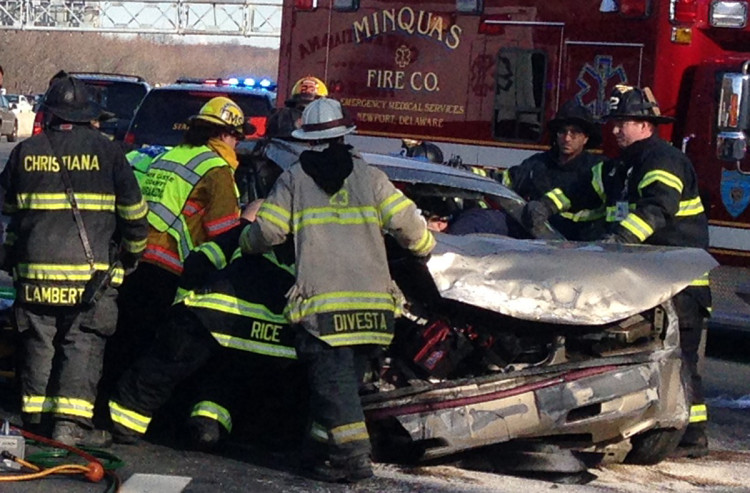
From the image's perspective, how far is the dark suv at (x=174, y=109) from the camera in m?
13.0

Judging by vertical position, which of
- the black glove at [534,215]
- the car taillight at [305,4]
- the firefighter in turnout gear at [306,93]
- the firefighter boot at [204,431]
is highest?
the car taillight at [305,4]

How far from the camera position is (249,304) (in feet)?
19.9

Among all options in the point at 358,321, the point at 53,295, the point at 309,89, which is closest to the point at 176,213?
the point at 53,295

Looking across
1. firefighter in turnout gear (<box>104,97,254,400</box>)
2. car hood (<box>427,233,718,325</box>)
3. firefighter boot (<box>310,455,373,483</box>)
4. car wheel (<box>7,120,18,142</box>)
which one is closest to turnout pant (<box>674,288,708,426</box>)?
car hood (<box>427,233,718,325</box>)

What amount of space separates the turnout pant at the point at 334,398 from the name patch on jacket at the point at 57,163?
121 cm

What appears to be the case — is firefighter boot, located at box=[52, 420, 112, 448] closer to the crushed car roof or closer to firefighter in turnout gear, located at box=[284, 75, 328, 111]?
the crushed car roof

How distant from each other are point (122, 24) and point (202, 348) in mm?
50026

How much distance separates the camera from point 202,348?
6.16 m

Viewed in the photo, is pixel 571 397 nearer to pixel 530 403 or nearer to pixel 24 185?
pixel 530 403

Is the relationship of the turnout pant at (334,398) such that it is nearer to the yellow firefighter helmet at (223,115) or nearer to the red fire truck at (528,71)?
the yellow firefighter helmet at (223,115)

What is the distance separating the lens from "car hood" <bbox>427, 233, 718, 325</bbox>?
19.1 feet

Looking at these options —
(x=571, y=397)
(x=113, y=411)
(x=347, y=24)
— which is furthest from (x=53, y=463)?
(x=347, y=24)

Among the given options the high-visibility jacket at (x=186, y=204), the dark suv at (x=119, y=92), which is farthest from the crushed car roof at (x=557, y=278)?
the dark suv at (x=119, y=92)

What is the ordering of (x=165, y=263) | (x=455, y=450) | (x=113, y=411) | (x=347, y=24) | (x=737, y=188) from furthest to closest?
(x=347, y=24) → (x=737, y=188) → (x=165, y=263) → (x=113, y=411) → (x=455, y=450)
